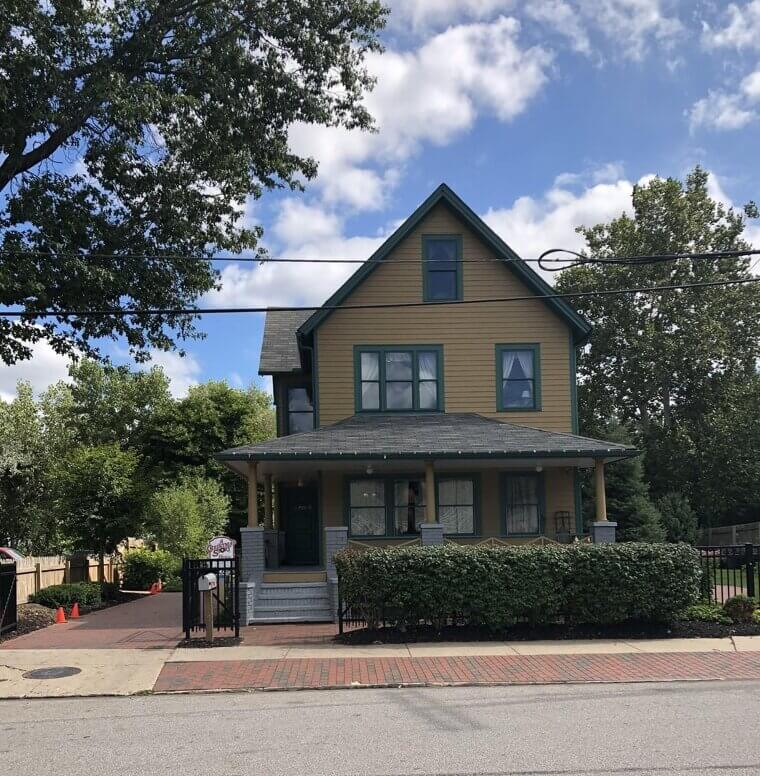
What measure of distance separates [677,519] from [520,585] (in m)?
21.5

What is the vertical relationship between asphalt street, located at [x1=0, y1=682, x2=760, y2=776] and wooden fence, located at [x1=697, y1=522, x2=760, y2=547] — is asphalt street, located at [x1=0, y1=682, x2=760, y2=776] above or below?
above

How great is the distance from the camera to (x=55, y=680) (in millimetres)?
10734

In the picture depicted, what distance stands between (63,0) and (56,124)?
91.5 inches

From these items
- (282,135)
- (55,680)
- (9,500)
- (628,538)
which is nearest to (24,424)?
(9,500)

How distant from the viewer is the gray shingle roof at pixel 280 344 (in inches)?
886

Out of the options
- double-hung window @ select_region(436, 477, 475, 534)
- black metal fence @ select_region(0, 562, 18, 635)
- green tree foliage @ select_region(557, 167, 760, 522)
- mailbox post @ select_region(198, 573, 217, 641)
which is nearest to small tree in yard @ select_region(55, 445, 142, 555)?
black metal fence @ select_region(0, 562, 18, 635)

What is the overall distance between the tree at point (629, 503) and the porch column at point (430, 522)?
14.1 meters

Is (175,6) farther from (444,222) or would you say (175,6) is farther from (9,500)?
(9,500)

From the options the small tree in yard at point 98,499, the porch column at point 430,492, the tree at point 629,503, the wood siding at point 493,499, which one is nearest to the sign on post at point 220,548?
the porch column at point 430,492

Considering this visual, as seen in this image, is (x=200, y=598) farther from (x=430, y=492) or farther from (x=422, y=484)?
(x=422, y=484)

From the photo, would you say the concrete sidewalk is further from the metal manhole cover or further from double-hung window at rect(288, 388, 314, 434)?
double-hung window at rect(288, 388, 314, 434)

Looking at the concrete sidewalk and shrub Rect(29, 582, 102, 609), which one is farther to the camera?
shrub Rect(29, 582, 102, 609)

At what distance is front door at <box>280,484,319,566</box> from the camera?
21328 millimetres

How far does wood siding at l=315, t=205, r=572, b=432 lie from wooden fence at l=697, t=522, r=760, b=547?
1821 centimetres
